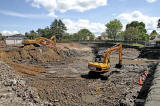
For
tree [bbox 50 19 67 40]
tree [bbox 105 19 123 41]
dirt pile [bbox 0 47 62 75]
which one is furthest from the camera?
tree [bbox 50 19 67 40]

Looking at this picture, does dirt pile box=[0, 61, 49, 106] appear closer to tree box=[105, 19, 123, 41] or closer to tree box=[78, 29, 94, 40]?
tree box=[105, 19, 123, 41]

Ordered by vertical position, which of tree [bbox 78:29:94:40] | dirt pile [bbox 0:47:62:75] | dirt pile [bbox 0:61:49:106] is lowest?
dirt pile [bbox 0:61:49:106]

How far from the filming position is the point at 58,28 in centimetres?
7350

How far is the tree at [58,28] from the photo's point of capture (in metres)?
71.8

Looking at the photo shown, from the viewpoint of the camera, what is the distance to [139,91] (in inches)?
356

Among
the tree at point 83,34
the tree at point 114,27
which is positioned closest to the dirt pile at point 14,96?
the tree at point 114,27

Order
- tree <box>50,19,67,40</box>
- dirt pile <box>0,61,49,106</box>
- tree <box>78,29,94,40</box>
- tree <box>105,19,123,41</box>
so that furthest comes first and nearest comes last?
tree <box>78,29,94,40</box>
tree <box>50,19,67,40</box>
tree <box>105,19,123,41</box>
dirt pile <box>0,61,49,106</box>

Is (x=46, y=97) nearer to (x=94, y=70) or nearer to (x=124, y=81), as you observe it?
(x=94, y=70)

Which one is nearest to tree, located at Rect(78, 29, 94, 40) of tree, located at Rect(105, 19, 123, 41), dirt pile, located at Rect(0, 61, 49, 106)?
tree, located at Rect(105, 19, 123, 41)

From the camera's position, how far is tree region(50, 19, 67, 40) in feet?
236

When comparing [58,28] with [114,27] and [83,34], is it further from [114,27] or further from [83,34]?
[114,27]

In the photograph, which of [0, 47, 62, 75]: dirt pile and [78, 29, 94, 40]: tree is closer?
[0, 47, 62, 75]: dirt pile

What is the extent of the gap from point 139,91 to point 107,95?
207 centimetres

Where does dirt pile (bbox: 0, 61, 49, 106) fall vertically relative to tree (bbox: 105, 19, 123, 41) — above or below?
below
